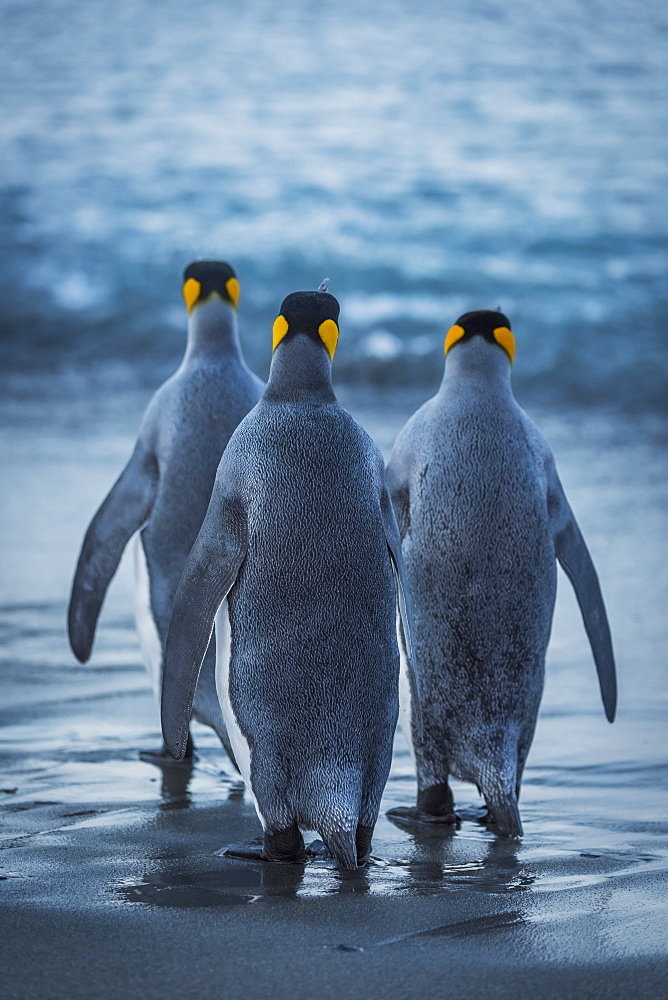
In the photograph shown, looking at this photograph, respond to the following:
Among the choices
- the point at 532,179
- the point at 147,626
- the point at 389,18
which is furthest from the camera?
the point at 389,18

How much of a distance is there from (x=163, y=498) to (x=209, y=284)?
69 cm

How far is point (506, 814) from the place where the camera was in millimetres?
2881

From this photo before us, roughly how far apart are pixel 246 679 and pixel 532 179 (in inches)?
514

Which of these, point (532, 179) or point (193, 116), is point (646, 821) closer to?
point (532, 179)

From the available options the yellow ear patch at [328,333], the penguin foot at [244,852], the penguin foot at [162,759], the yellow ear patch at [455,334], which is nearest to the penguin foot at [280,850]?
the penguin foot at [244,852]

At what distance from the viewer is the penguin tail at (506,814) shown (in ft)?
9.38

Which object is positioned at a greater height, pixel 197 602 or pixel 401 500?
pixel 401 500

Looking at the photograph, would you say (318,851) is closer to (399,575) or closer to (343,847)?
(343,847)

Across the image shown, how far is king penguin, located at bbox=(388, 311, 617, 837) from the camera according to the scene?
3035 millimetres

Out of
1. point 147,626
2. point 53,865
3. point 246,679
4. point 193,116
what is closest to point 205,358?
point 147,626

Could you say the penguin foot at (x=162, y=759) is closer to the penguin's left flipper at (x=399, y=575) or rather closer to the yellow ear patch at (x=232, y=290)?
the penguin's left flipper at (x=399, y=575)

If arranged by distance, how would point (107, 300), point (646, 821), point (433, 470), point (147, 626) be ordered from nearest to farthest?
point (646, 821) → point (433, 470) → point (147, 626) → point (107, 300)

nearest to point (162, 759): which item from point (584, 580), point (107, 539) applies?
point (107, 539)

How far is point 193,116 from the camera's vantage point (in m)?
16.9
